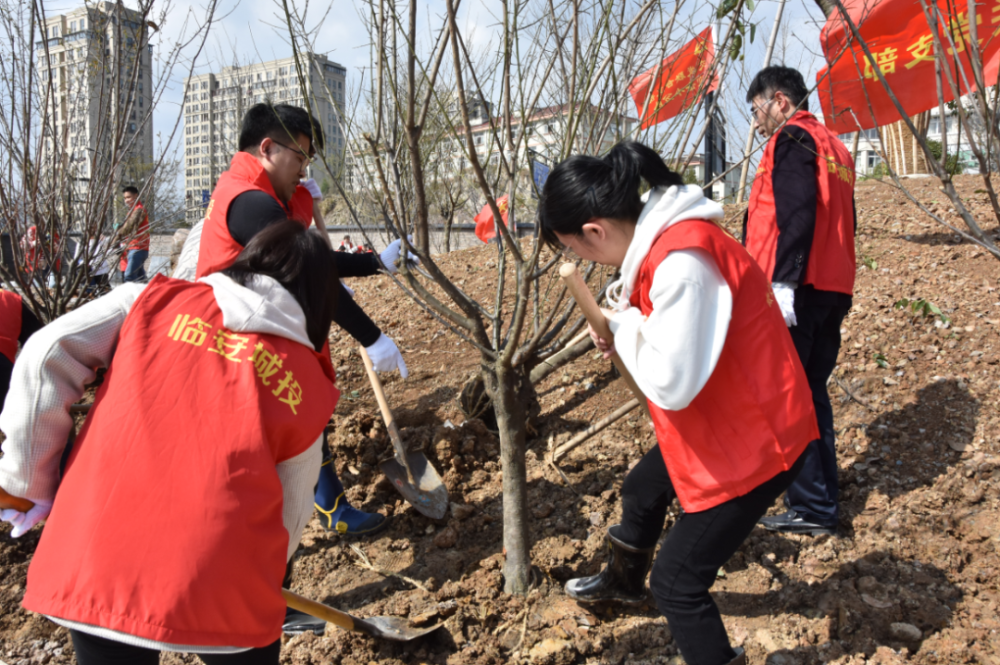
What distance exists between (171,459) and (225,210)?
4.21ft

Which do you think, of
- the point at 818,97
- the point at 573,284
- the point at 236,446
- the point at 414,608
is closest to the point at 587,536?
the point at 414,608

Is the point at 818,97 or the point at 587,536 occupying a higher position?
the point at 818,97

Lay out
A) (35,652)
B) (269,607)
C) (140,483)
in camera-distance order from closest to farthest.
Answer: (140,483) → (269,607) → (35,652)

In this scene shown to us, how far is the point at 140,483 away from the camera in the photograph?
4.08 feet

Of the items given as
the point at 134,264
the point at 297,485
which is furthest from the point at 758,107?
the point at 134,264

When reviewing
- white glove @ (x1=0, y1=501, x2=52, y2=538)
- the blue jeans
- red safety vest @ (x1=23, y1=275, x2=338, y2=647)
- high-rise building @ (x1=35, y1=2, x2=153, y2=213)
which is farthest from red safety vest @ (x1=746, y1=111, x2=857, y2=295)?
the blue jeans

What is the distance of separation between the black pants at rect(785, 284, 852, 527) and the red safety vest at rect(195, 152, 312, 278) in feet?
6.34

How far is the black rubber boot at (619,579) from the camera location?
2115 mm

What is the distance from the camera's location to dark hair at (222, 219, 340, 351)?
1472 millimetres

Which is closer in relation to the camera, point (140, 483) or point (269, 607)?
point (140, 483)

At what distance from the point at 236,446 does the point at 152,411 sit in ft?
0.56

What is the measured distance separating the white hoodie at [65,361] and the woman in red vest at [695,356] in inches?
26.9

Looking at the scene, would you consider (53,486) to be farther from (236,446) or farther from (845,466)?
(845,466)

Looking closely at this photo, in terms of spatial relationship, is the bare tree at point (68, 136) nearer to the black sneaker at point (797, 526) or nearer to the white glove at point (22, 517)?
the white glove at point (22, 517)
